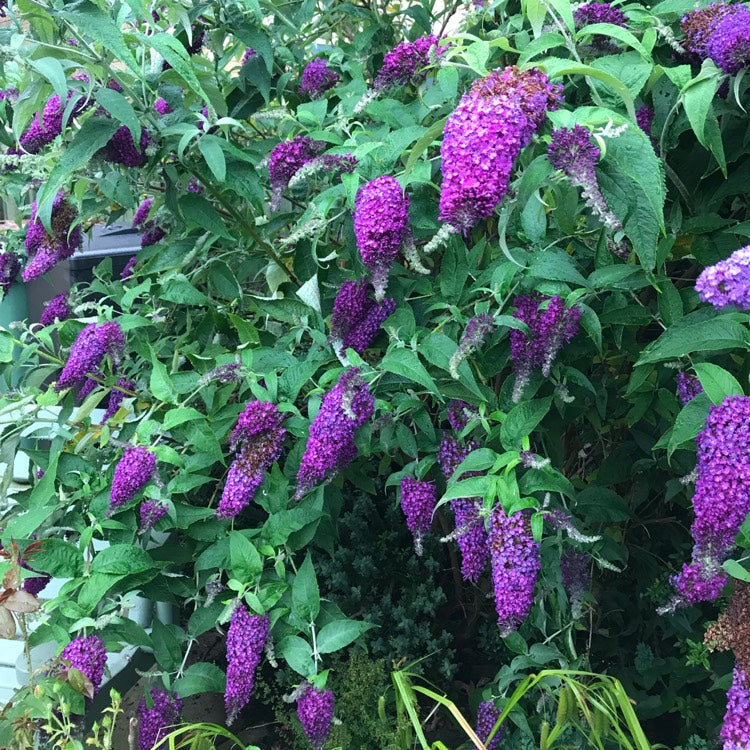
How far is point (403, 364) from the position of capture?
1.26 meters

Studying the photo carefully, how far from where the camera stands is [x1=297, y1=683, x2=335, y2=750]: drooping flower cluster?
1323 mm

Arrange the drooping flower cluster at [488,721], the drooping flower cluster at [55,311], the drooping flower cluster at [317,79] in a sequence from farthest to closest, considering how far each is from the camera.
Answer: the drooping flower cluster at [55,311]
the drooping flower cluster at [317,79]
the drooping flower cluster at [488,721]

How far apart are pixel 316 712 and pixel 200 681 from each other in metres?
0.29

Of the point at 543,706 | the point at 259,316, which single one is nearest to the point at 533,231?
the point at 259,316

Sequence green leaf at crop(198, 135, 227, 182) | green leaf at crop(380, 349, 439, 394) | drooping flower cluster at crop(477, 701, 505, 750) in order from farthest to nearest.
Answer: drooping flower cluster at crop(477, 701, 505, 750), green leaf at crop(198, 135, 227, 182), green leaf at crop(380, 349, 439, 394)

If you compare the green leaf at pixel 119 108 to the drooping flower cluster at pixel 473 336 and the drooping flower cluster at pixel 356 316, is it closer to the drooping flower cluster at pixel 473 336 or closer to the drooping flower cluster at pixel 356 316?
the drooping flower cluster at pixel 356 316

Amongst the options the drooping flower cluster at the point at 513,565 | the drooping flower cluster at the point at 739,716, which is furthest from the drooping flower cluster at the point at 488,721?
the drooping flower cluster at the point at 739,716

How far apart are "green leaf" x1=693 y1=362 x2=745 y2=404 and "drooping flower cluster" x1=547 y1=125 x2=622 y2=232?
241mm

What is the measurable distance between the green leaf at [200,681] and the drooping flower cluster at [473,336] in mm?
784

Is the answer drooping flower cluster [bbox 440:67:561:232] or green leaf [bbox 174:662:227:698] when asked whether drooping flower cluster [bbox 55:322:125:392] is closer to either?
green leaf [bbox 174:662:227:698]

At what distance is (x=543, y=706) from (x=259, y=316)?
1.06 meters

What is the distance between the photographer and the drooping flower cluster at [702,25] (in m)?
1.16

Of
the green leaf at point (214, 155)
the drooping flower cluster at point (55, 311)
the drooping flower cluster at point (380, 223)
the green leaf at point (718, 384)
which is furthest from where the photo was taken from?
the drooping flower cluster at point (55, 311)

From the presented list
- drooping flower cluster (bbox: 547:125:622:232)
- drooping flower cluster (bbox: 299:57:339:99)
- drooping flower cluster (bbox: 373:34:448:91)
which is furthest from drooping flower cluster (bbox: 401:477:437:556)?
drooping flower cluster (bbox: 299:57:339:99)
